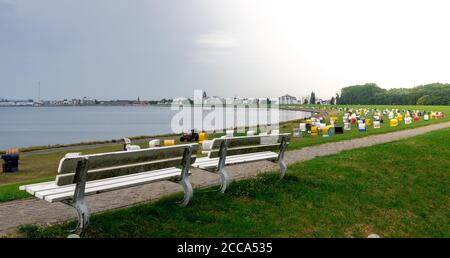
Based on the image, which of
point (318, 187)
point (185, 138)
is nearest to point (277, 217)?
point (318, 187)

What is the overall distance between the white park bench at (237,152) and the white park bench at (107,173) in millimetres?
630

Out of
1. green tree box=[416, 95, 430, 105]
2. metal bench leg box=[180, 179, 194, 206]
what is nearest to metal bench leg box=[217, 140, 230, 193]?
metal bench leg box=[180, 179, 194, 206]

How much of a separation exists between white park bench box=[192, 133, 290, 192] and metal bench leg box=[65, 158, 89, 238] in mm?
2280

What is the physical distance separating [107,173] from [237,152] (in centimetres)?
294

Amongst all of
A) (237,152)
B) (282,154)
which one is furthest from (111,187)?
(282,154)

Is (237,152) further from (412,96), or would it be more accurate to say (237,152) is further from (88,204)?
(412,96)

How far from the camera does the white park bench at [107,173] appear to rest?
5367mm

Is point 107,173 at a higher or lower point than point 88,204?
higher

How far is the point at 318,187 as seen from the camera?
8883 mm

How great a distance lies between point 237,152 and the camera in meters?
8.20

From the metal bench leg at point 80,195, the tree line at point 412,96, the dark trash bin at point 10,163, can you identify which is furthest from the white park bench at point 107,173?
the tree line at point 412,96

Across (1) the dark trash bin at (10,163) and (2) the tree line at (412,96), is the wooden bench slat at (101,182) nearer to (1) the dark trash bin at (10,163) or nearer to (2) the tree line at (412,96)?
(1) the dark trash bin at (10,163)

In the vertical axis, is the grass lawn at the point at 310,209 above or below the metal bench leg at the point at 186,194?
below
